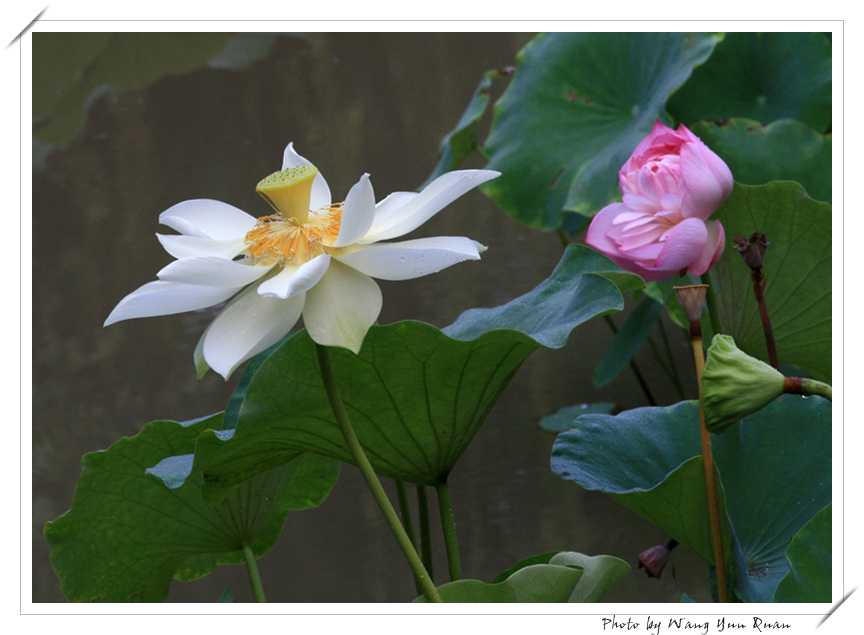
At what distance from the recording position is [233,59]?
134 cm

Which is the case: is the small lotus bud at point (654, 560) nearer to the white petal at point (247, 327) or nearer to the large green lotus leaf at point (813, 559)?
the large green lotus leaf at point (813, 559)

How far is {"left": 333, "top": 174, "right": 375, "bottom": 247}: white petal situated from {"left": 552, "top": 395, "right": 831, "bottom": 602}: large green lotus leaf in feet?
0.77

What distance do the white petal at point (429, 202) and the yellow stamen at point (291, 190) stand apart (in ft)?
0.13

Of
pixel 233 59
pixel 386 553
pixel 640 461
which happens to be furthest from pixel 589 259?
pixel 233 59

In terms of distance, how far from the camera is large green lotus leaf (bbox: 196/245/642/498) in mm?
436

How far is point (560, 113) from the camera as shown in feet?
3.34

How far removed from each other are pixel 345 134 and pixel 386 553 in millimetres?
675

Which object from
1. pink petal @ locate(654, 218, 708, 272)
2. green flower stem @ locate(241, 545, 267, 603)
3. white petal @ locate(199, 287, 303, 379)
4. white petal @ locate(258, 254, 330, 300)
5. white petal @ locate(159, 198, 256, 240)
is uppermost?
white petal @ locate(159, 198, 256, 240)

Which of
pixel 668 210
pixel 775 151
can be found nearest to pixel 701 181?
pixel 668 210

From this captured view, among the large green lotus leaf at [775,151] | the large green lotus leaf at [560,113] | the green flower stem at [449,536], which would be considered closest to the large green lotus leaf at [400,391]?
the green flower stem at [449,536]

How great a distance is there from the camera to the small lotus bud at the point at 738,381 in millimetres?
404

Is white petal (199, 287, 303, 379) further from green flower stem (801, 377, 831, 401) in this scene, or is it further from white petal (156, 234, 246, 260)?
green flower stem (801, 377, 831, 401)

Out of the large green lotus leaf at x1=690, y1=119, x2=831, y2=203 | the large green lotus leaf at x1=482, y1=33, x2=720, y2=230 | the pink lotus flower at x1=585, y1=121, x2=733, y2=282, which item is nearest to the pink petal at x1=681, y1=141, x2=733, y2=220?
the pink lotus flower at x1=585, y1=121, x2=733, y2=282

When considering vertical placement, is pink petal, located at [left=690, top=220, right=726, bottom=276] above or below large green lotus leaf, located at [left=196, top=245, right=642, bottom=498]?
above
